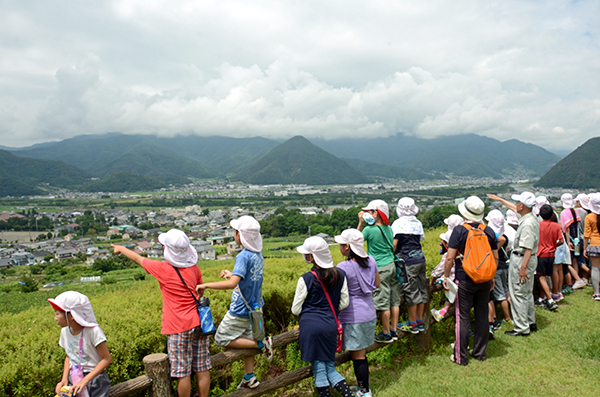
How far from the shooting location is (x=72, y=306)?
2305mm

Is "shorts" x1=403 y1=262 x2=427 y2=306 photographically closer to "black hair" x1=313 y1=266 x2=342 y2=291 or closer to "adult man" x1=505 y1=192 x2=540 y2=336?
"black hair" x1=313 y1=266 x2=342 y2=291

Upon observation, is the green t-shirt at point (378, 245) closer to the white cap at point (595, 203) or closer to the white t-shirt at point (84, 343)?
the white t-shirt at point (84, 343)

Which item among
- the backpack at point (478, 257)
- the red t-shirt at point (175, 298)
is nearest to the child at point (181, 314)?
the red t-shirt at point (175, 298)

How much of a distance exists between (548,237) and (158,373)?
614 centimetres

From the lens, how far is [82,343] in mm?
2363

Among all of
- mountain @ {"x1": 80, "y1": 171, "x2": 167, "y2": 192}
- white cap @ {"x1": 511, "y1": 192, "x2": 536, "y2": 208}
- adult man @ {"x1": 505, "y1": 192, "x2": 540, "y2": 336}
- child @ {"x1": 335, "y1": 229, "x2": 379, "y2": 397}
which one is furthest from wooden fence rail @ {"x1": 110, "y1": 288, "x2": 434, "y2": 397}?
mountain @ {"x1": 80, "y1": 171, "x2": 167, "y2": 192}

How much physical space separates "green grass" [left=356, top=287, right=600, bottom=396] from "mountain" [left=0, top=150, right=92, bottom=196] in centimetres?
15650

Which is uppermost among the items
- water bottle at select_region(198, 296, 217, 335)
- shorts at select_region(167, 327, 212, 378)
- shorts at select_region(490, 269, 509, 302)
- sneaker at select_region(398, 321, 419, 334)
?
water bottle at select_region(198, 296, 217, 335)

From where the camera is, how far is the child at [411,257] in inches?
163

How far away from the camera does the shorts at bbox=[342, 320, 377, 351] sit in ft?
11.0

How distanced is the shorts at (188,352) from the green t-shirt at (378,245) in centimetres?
207

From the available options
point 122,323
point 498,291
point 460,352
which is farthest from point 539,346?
point 122,323

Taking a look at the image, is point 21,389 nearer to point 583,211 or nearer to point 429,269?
point 429,269

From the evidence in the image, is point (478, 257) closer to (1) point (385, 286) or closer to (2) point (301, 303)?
(1) point (385, 286)
